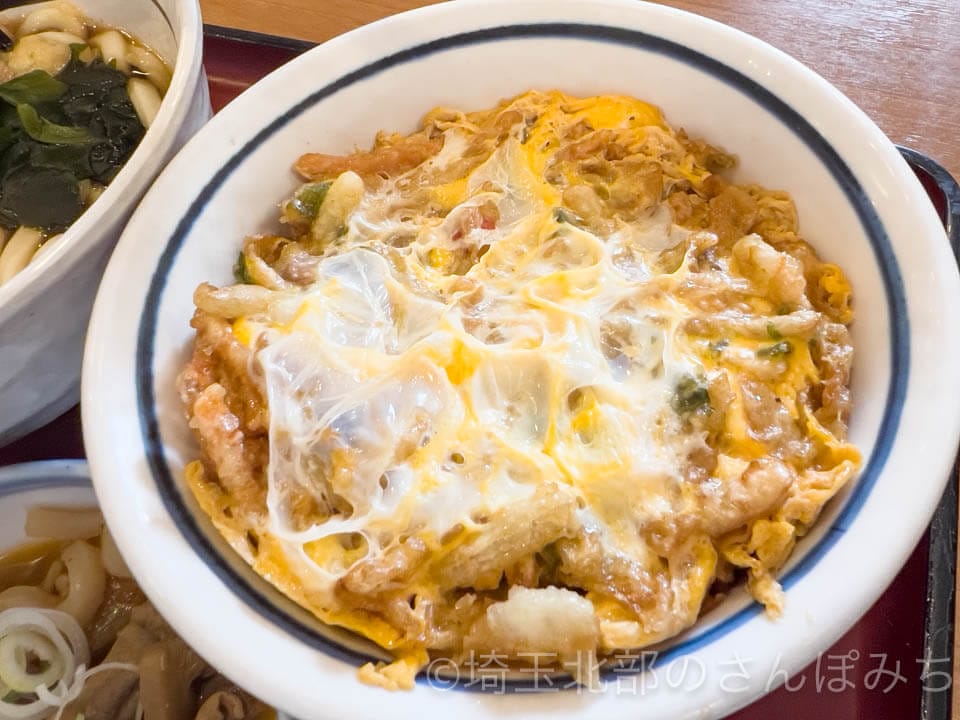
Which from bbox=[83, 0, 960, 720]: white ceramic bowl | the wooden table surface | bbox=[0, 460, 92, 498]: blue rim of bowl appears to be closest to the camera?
bbox=[83, 0, 960, 720]: white ceramic bowl

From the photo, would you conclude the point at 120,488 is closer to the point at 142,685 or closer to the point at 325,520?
the point at 325,520

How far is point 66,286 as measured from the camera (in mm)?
1234

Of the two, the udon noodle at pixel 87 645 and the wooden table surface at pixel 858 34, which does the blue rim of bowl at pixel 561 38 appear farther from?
the wooden table surface at pixel 858 34

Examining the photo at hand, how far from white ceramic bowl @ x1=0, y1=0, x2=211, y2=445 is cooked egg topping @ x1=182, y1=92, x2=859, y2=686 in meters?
0.21

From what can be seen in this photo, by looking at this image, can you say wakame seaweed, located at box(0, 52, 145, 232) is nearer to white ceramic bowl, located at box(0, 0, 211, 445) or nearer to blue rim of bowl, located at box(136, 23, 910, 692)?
white ceramic bowl, located at box(0, 0, 211, 445)

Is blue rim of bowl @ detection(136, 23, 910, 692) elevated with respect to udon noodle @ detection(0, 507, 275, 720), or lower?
elevated

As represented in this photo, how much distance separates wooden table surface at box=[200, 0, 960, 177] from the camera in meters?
1.80

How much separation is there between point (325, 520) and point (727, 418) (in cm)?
58

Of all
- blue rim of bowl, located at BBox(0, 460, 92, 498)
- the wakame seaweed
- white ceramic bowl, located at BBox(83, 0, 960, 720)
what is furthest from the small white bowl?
the wakame seaweed

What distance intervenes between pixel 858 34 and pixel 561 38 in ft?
3.11

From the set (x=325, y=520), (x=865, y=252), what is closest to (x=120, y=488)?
(x=325, y=520)

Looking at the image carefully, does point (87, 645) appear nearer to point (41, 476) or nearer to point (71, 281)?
point (41, 476)

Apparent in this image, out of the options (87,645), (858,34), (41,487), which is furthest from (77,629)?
(858,34)

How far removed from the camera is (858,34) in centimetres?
195
